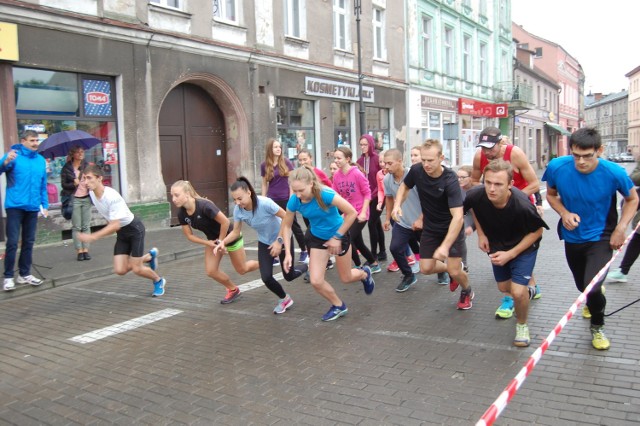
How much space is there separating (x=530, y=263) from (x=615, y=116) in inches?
4936

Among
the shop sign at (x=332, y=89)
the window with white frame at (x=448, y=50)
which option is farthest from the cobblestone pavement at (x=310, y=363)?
the window with white frame at (x=448, y=50)

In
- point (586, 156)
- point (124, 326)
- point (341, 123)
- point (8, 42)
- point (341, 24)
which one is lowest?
point (124, 326)

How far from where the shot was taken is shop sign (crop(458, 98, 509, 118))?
28.9 m

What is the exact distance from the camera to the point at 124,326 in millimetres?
5691

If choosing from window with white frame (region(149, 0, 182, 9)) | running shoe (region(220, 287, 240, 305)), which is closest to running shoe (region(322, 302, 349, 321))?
running shoe (region(220, 287, 240, 305))

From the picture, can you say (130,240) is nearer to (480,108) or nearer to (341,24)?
(341,24)

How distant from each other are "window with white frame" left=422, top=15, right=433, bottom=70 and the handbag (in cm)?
1957

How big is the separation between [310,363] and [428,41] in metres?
23.8

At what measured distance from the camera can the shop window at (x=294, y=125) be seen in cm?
1659

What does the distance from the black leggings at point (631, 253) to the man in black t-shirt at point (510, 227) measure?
2.73 metres

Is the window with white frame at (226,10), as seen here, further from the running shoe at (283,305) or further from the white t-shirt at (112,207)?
the running shoe at (283,305)

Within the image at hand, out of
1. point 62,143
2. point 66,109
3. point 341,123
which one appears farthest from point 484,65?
point 62,143

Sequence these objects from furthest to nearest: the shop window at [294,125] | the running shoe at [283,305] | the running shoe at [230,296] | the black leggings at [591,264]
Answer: the shop window at [294,125] → the running shoe at [230,296] → the running shoe at [283,305] → the black leggings at [591,264]

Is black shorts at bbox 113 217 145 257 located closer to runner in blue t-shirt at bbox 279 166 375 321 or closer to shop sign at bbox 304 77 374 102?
runner in blue t-shirt at bbox 279 166 375 321
